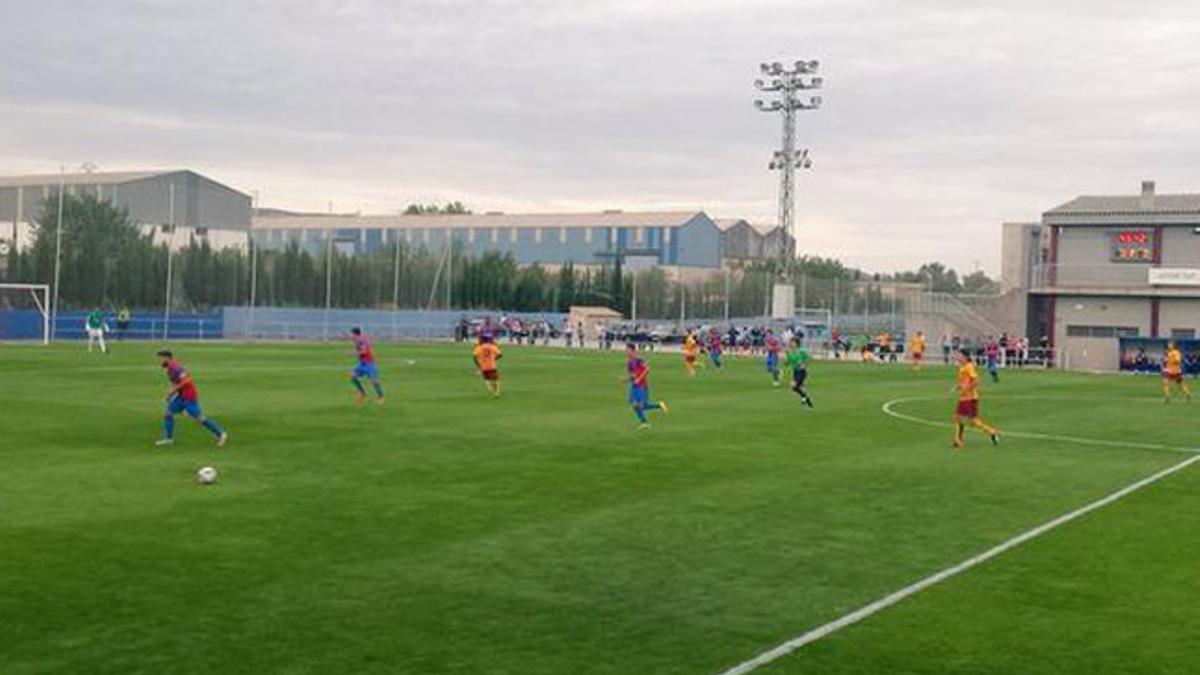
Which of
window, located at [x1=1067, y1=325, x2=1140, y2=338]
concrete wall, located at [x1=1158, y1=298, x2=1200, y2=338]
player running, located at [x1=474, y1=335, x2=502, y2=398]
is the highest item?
concrete wall, located at [x1=1158, y1=298, x2=1200, y2=338]

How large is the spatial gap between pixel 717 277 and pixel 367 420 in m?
73.0

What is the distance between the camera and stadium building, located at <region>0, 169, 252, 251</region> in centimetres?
8806

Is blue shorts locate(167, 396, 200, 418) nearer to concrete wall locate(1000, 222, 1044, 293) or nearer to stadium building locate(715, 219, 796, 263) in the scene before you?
concrete wall locate(1000, 222, 1044, 293)

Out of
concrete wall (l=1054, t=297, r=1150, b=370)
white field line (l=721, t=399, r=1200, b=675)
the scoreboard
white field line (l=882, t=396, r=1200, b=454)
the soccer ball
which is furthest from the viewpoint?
the scoreboard

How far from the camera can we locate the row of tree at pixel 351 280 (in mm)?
72812

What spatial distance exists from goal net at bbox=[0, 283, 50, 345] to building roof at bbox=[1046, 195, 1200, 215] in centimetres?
5429

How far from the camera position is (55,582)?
38.5 ft

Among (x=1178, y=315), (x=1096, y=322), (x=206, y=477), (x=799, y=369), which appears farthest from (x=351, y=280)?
(x=206, y=477)

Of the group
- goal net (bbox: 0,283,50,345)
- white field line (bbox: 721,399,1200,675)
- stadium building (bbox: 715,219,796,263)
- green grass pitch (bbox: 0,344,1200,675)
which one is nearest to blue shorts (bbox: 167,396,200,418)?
green grass pitch (bbox: 0,344,1200,675)

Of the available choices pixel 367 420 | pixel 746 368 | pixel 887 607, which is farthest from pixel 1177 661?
pixel 746 368

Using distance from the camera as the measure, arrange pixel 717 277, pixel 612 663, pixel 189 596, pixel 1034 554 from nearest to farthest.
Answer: pixel 612 663 → pixel 189 596 → pixel 1034 554 → pixel 717 277

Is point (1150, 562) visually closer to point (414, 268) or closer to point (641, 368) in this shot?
point (641, 368)

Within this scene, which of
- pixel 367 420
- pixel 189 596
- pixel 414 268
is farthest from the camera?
pixel 414 268

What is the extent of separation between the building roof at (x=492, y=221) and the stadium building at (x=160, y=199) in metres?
32.8
